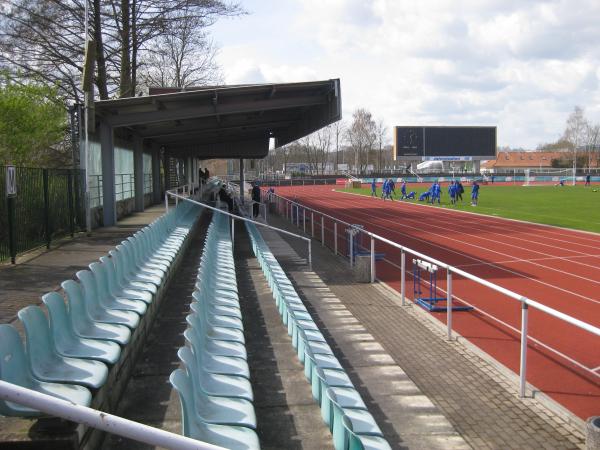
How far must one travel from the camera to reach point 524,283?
41.0 feet

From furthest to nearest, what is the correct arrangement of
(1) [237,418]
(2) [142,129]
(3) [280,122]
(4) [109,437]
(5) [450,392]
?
(3) [280,122], (2) [142,129], (5) [450,392], (4) [109,437], (1) [237,418]

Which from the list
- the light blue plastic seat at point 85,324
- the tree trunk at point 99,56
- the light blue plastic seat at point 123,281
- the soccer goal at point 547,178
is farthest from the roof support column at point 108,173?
the soccer goal at point 547,178

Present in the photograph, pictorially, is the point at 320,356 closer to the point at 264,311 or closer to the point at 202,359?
the point at 202,359

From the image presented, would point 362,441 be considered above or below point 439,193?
below

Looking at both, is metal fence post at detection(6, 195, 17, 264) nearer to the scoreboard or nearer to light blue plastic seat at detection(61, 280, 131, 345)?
light blue plastic seat at detection(61, 280, 131, 345)

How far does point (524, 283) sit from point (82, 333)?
396 inches

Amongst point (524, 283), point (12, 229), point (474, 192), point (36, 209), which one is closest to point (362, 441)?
point (12, 229)

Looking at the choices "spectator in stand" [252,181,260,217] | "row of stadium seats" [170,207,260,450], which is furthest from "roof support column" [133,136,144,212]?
"row of stadium seats" [170,207,260,450]

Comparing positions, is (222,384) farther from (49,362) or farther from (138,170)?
(138,170)

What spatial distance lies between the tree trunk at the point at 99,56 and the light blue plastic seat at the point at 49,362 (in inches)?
794

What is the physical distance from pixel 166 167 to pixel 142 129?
1102 centimetres

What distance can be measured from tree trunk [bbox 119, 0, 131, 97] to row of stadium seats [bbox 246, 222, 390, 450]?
59.2 ft

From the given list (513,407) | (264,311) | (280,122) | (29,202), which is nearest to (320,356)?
(513,407)

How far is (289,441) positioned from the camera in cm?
447
